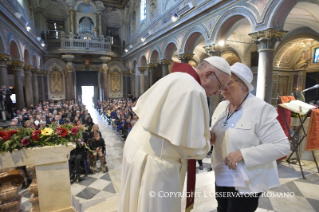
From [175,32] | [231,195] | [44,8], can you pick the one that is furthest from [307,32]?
[44,8]

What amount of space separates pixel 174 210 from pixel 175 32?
35.6 feet

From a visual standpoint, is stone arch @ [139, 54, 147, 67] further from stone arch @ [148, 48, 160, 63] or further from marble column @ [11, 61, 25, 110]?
marble column @ [11, 61, 25, 110]

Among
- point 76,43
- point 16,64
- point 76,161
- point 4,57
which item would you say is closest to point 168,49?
point 4,57

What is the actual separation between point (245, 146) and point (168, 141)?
2.15ft

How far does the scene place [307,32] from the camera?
969 centimetres

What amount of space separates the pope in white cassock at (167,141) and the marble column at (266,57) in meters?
Answer: 5.87

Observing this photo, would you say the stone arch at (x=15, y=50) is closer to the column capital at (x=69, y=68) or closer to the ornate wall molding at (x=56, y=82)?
the column capital at (x=69, y=68)

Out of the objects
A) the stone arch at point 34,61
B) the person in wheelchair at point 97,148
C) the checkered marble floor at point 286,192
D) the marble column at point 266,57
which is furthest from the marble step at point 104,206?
the stone arch at point 34,61

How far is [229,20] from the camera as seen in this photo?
718cm

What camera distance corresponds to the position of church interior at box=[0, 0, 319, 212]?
2.58m

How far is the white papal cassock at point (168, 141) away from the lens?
3.29 ft

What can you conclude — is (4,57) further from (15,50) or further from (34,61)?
(34,61)

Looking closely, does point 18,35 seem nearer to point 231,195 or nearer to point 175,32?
point 175,32

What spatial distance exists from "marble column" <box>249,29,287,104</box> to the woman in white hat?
530cm
